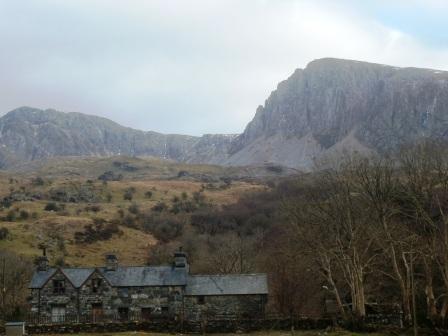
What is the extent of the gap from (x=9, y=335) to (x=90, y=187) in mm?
138031

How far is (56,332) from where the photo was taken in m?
44.3

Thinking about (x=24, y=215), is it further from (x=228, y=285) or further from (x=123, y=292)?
(x=228, y=285)

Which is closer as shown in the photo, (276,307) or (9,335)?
(9,335)

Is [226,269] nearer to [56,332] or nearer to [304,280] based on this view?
[304,280]

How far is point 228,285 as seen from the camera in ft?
190

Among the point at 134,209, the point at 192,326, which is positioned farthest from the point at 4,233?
the point at 192,326

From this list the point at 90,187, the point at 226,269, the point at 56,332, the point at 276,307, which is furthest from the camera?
the point at 90,187

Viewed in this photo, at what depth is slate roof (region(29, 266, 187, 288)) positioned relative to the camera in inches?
2331

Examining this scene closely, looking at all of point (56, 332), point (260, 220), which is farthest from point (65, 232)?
point (56, 332)

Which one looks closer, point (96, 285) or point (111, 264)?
point (96, 285)

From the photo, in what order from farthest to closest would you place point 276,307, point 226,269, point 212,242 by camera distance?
point 212,242
point 226,269
point 276,307

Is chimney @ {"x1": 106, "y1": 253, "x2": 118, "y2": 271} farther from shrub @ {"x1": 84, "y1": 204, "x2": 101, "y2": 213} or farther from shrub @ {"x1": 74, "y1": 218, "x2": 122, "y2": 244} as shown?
shrub @ {"x1": 84, "y1": 204, "x2": 101, "y2": 213}

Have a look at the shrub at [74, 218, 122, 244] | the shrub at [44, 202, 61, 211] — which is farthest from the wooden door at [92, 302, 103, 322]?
the shrub at [44, 202, 61, 211]

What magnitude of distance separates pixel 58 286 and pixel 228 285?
53.8 ft
